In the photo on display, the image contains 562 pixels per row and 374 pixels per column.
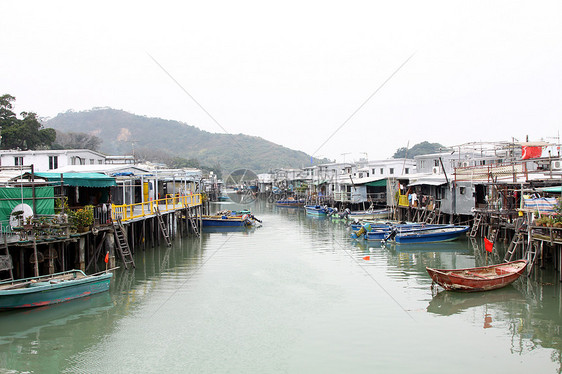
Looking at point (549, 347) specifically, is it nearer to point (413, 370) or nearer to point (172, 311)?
point (413, 370)

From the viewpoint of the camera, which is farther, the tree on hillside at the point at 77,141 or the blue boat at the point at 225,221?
the tree on hillside at the point at 77,141

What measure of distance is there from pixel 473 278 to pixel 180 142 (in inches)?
6595

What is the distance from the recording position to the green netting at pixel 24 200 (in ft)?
49.7

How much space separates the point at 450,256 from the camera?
2359 cm

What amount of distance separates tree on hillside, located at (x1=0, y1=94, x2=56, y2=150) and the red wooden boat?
41726 mm

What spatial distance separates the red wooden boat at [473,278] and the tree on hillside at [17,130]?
41.7 m

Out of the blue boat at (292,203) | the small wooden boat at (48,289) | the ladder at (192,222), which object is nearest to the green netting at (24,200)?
the small wooden boat at (48,289)

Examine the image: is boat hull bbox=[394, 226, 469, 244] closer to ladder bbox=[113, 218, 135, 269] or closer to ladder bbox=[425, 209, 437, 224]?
ladder bbox=[425, 209, 437, 224]

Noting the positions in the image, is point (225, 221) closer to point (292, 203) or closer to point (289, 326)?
point (289, 326)

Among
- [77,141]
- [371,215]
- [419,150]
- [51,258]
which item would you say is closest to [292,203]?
[371,215]

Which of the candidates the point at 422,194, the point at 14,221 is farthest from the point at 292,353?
the point at 422,194

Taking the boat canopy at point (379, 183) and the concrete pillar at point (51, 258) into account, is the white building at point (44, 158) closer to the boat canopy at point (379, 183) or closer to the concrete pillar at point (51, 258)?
the concrete pillar at point (51, 258)

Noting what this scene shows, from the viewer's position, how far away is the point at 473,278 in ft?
50.3

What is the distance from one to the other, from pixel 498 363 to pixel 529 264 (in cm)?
821
